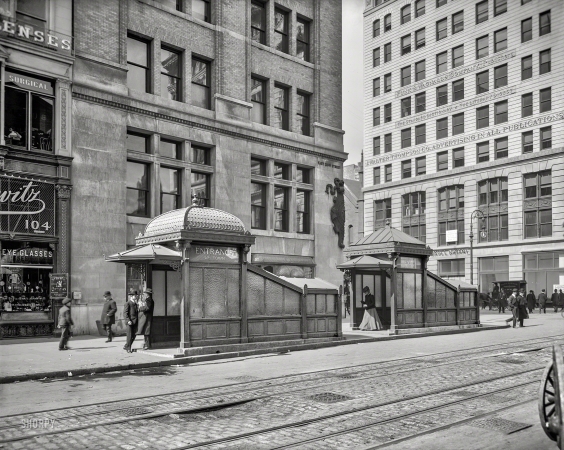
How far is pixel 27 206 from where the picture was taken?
20.8m

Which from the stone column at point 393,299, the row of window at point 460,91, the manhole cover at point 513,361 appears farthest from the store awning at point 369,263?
the row of window at point 460,91

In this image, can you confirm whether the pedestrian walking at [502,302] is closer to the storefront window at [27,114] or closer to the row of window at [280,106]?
the row of window at [280,106]

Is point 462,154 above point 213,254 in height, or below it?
above

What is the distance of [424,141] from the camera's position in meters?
63.3

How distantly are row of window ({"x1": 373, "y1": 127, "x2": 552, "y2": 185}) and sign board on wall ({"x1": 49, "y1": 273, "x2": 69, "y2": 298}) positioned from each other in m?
44.4

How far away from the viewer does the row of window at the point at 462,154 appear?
2098 inches

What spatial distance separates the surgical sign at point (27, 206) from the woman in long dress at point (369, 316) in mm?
12551

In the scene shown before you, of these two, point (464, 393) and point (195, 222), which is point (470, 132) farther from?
point (464, 393)

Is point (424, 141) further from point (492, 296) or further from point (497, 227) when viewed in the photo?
point (492, 296)

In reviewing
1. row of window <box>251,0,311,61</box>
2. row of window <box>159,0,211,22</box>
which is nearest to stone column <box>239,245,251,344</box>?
row of window <box>159,0,211,22</box>

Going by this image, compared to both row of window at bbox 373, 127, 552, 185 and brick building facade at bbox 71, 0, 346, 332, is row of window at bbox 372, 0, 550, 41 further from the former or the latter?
brick building facade at bbox 71, 0, 346, 332

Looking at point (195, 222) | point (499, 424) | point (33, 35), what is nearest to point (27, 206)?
point (33, 35)

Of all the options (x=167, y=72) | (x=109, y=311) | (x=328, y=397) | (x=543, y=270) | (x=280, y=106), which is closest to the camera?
(x=328, y=397)

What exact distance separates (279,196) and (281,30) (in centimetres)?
861
